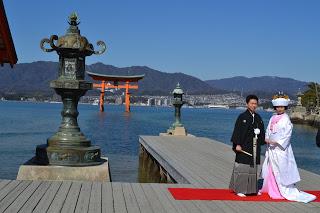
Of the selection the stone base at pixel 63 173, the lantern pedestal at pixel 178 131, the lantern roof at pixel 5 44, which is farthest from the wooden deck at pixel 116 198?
the lantern pedestal at pixel 178 131

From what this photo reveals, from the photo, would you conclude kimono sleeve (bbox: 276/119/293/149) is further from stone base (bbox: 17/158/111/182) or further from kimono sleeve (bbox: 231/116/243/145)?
stone base (bbox: 17/158/111/182)

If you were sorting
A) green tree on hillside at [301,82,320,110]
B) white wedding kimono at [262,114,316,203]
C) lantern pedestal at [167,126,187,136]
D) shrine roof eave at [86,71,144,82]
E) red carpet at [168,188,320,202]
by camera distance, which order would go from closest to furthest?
red carpet at [168,188,320,202], white wedding kimono at [262,114,316,203], lantern pedestal at [167,126,187,136], shrine roof eave at [86,71,144,82], green tree on hillside at [301,82,320,110]

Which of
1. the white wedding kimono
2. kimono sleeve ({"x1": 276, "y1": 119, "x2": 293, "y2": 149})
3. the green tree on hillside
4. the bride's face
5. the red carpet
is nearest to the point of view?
the red carpet

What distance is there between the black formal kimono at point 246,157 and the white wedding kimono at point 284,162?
0.83ft

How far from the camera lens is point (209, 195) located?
27.0 ft

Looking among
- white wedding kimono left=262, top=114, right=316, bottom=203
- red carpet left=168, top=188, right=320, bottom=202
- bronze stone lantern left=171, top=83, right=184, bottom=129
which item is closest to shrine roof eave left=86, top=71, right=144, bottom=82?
bronze stone lantern left=171, top=83, right=184, bottom=129

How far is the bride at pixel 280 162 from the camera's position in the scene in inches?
A: 323

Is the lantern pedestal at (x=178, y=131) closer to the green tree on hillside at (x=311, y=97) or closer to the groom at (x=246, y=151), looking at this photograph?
the groom at (x=246, y=151)

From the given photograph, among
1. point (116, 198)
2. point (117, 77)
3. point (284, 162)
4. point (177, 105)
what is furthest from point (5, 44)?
point (117, 77)

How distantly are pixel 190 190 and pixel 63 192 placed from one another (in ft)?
7.20

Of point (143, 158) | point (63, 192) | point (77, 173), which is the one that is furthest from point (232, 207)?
point (143, 158)

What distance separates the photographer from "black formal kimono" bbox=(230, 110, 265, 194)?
8271 millimetres

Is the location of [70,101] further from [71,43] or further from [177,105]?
[177,105]

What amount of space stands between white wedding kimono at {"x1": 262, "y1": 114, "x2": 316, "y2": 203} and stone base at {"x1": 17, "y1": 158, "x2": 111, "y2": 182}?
121 inches
